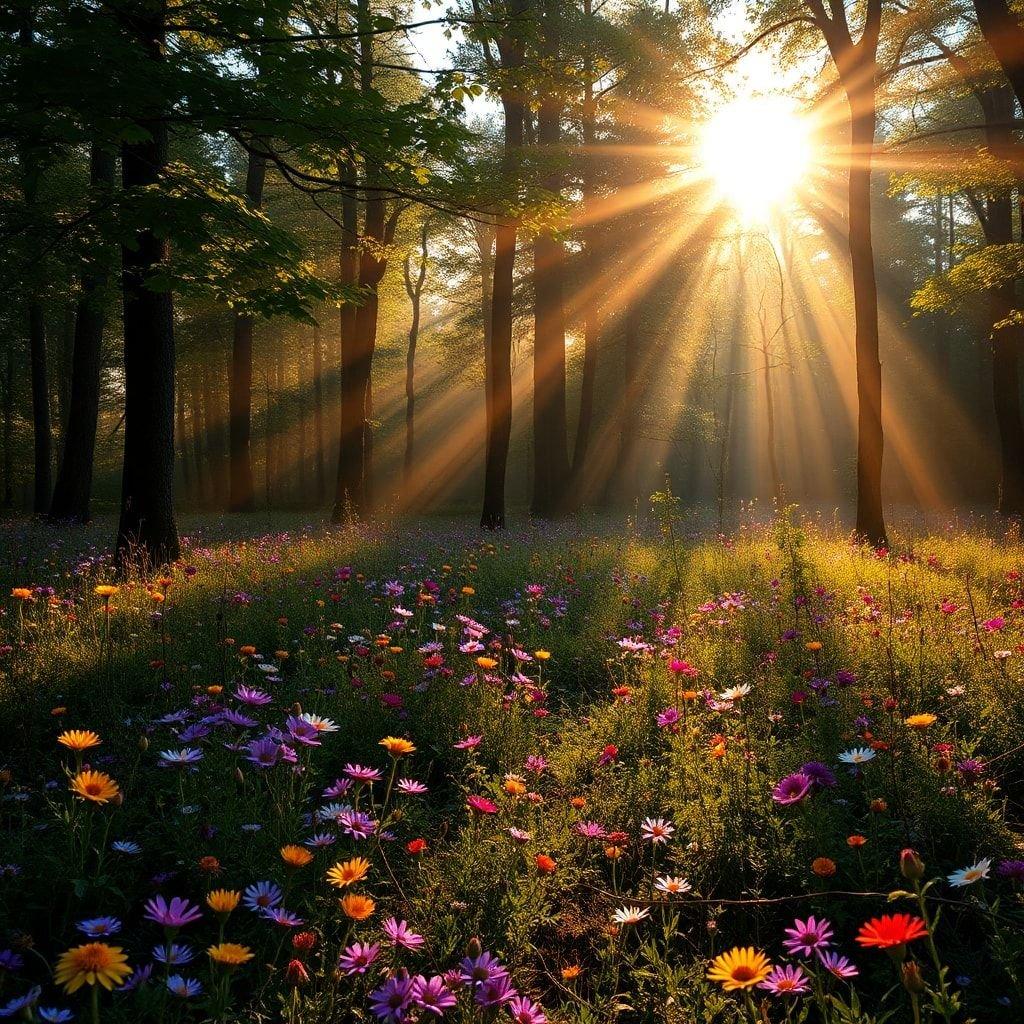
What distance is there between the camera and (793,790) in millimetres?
1964

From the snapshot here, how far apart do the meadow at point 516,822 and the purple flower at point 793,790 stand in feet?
0.05

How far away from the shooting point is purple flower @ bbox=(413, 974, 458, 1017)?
1.41 metres

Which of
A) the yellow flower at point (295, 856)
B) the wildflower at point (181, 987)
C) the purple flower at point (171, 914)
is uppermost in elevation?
the purple flower at point (171, 914)

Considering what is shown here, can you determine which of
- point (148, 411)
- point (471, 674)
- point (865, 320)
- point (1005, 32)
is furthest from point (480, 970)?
point (1005, 32)

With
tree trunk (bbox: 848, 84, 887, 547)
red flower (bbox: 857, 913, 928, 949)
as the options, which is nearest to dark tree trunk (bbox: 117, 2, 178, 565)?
red flower (bbox: 857, 913, 928, 949)

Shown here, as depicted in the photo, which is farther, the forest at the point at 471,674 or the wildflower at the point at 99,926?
the forest at the point at 471,674

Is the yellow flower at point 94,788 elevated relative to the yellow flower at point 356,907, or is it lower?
elevated

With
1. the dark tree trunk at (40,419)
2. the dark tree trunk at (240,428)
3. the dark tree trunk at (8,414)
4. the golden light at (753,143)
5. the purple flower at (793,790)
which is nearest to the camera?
the purple flower at (793,790)

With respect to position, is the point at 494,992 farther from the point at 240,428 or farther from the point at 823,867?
the point at 240,428

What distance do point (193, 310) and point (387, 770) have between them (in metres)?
29.2

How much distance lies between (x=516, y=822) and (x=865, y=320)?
9.75m

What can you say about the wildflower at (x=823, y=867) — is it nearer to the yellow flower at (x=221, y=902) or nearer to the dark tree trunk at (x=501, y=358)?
the yellow flower at (x=221, y=902)

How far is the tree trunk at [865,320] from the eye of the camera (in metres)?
9.70

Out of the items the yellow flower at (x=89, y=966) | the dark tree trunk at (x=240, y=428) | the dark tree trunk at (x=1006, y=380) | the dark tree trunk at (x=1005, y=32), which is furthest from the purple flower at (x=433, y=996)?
the dark tree trunk at (x=240, y=428)
